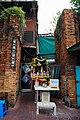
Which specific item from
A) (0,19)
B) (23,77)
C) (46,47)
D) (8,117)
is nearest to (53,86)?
(8,117)

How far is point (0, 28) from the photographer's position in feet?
22.7

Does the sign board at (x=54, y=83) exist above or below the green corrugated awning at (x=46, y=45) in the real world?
below

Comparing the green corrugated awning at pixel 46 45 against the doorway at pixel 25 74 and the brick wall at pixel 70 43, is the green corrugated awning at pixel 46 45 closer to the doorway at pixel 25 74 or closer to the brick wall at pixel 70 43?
the doorway at pixel 25 74

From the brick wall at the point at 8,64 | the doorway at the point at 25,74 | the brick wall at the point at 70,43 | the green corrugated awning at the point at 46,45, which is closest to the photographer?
the brick wall at the point at 8,64

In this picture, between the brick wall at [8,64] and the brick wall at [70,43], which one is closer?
the brick wall at [8,64]

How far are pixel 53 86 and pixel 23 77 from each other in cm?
542

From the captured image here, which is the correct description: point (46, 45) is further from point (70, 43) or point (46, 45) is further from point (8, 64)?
point (8, 64)

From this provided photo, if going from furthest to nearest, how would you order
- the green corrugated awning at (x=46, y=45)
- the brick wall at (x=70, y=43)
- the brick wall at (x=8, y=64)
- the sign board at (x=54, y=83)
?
the green corrugated awning at (x=46, y=45) → the brick wall at (x=70, y=43) → the brick wall at (x=8, y=64) → the sign board at (x=54, y=83)

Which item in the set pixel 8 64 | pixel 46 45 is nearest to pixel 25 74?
pixel 46 45

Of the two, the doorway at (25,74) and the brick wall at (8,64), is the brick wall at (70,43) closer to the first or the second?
the brick wall at (8,64)

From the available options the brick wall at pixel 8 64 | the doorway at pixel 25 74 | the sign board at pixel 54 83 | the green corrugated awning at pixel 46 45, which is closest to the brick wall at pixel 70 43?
the sign board at pixel 54 83

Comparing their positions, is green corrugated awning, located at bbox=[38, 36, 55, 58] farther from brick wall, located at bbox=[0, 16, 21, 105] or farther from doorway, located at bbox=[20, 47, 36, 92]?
brick wall, located at bbox=[0, 16, 21, 105]

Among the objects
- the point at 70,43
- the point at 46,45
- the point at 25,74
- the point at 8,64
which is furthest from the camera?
the point at 46,45

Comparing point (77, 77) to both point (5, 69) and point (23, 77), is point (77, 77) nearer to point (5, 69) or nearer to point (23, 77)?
point (5, 69)
